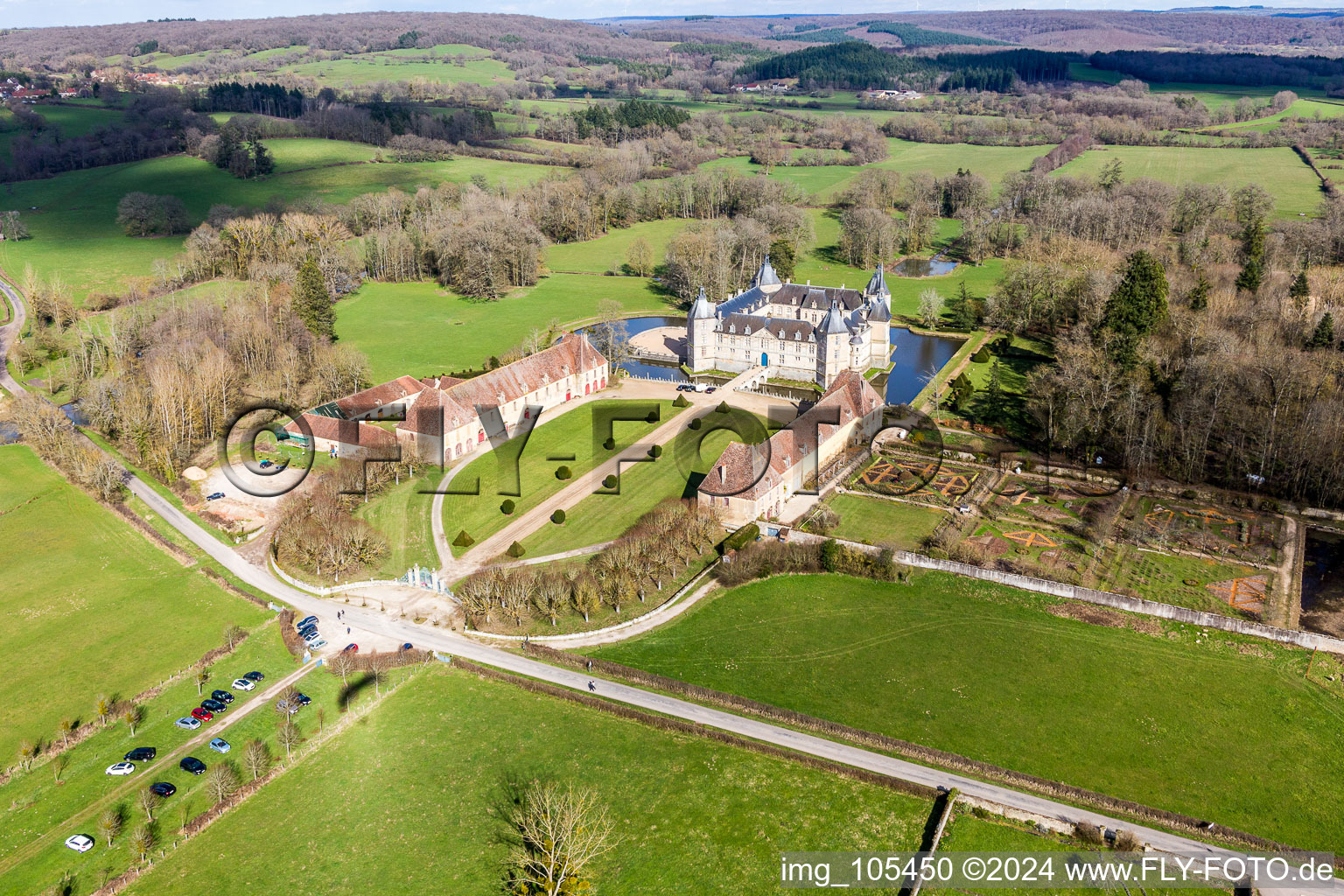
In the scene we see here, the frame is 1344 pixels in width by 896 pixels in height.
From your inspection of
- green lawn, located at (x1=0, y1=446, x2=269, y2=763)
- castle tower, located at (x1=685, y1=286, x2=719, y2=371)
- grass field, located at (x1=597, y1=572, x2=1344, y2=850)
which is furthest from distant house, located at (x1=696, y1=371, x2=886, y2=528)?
green lawn, located at (x1=0, y1=446, x2=269, y2=763)

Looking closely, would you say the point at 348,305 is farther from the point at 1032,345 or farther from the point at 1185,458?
the point at 1185,458

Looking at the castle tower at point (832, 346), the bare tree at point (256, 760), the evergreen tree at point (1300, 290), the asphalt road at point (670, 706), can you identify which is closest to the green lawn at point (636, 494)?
the asphalt road at point (670, 706)

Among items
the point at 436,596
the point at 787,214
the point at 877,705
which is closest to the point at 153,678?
the point at 436,596

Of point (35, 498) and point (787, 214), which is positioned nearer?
point (35, 498)

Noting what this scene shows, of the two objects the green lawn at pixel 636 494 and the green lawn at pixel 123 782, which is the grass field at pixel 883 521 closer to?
the green lawn at pixel 636 494

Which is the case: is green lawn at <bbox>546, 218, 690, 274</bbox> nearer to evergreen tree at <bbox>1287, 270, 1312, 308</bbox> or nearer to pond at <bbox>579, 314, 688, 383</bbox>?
pond at <bbox>579, 314, 688, 383</bbox>
